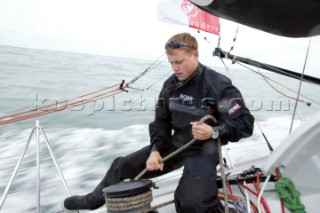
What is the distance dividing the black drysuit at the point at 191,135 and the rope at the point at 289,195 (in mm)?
274

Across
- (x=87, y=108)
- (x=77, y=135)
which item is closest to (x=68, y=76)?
(x=87, y=108)

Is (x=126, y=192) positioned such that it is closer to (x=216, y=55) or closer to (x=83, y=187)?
(x=83, y=187)

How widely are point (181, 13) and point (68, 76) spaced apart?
710cm

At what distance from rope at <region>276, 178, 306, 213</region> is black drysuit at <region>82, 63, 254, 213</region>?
0.27 meters

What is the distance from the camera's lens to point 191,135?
1482 millimetres

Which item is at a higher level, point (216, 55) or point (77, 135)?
point (216, 55)

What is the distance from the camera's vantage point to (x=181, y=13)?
3553 millimetres

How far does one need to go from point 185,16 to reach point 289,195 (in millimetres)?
2606

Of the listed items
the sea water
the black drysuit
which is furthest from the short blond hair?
the sea water

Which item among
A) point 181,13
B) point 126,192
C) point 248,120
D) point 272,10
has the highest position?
point 181,13

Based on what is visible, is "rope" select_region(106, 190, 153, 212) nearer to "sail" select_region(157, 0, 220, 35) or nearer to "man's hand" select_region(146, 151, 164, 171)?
"man's hand" select_region(146, 151, 164, 171)

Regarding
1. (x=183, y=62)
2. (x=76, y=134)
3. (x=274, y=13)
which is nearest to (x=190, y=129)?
(x=183, y=62)

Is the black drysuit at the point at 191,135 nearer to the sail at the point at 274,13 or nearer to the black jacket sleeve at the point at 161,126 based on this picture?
the black jacket sleeve at the point at 161,126

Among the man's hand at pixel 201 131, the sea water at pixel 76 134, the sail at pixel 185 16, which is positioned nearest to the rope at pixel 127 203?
the man's hand at pixel 201 131
